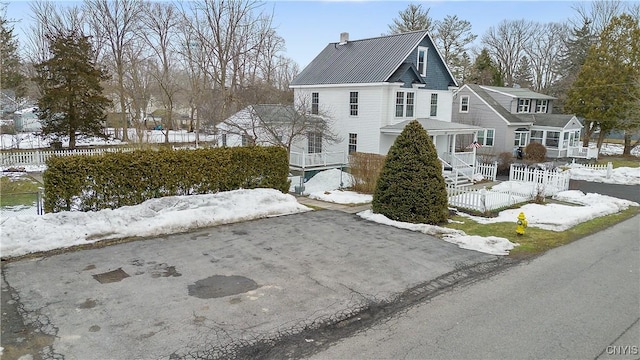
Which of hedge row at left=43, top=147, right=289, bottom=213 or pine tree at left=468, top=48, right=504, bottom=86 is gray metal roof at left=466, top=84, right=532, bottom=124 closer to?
pine tree at left=468, top=48, right=504, bottom=86

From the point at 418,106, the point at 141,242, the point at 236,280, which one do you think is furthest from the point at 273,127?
the point at 236,280

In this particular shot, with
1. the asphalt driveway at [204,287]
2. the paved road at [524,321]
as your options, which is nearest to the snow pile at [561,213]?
the paved road at [524,321]

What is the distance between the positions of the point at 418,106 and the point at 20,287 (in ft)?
73.9

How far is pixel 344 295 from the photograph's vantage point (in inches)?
276

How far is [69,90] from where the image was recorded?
27.4 metres

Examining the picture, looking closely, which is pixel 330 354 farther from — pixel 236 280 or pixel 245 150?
pixel 245 150

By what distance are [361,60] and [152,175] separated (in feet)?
57.4

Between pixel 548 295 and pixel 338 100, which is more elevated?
pixel 338 100

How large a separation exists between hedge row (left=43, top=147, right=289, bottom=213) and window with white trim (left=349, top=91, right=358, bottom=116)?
11335 mm

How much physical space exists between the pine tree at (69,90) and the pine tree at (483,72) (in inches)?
1672

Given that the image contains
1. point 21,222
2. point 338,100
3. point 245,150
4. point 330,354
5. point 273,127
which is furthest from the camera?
point 338,100

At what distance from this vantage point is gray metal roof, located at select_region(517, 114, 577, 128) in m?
34.5

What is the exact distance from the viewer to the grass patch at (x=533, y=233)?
1030 cm

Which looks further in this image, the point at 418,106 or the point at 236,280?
the point at 418,106
